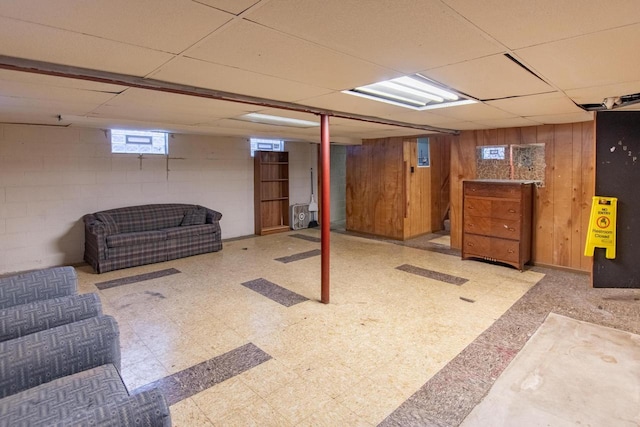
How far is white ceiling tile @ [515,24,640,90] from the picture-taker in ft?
5.38

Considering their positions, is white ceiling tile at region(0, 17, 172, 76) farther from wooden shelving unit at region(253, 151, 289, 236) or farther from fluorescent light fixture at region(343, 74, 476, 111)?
wooden shelving unit at region(253, 151, 289, 236)

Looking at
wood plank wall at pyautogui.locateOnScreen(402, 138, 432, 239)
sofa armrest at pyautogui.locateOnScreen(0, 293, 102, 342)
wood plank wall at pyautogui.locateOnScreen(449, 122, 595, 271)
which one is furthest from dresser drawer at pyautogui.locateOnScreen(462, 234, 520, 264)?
sofa armrest at pyautogui.locateOnScreen(0, 293, 102, 342)

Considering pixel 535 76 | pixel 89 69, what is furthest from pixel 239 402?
pixel 535 76

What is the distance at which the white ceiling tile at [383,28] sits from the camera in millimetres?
1312

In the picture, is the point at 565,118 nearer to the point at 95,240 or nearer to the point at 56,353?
the point at 56,353

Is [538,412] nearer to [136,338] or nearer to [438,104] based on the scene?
[438,104]

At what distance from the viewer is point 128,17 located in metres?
1.38

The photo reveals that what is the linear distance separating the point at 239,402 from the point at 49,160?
4752 millimetres

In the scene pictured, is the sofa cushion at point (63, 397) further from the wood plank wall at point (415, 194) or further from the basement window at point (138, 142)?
the wood plank wall at point (415, 194)

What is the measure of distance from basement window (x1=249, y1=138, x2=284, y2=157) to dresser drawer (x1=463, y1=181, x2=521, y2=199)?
4.04 meters

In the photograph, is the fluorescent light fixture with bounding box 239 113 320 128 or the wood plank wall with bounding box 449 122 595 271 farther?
the wood plank wall with bounding box 449 122 595 271

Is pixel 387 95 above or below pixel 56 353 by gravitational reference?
above

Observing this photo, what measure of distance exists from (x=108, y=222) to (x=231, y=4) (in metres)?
4.79

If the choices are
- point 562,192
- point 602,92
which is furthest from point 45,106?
point 562,192
